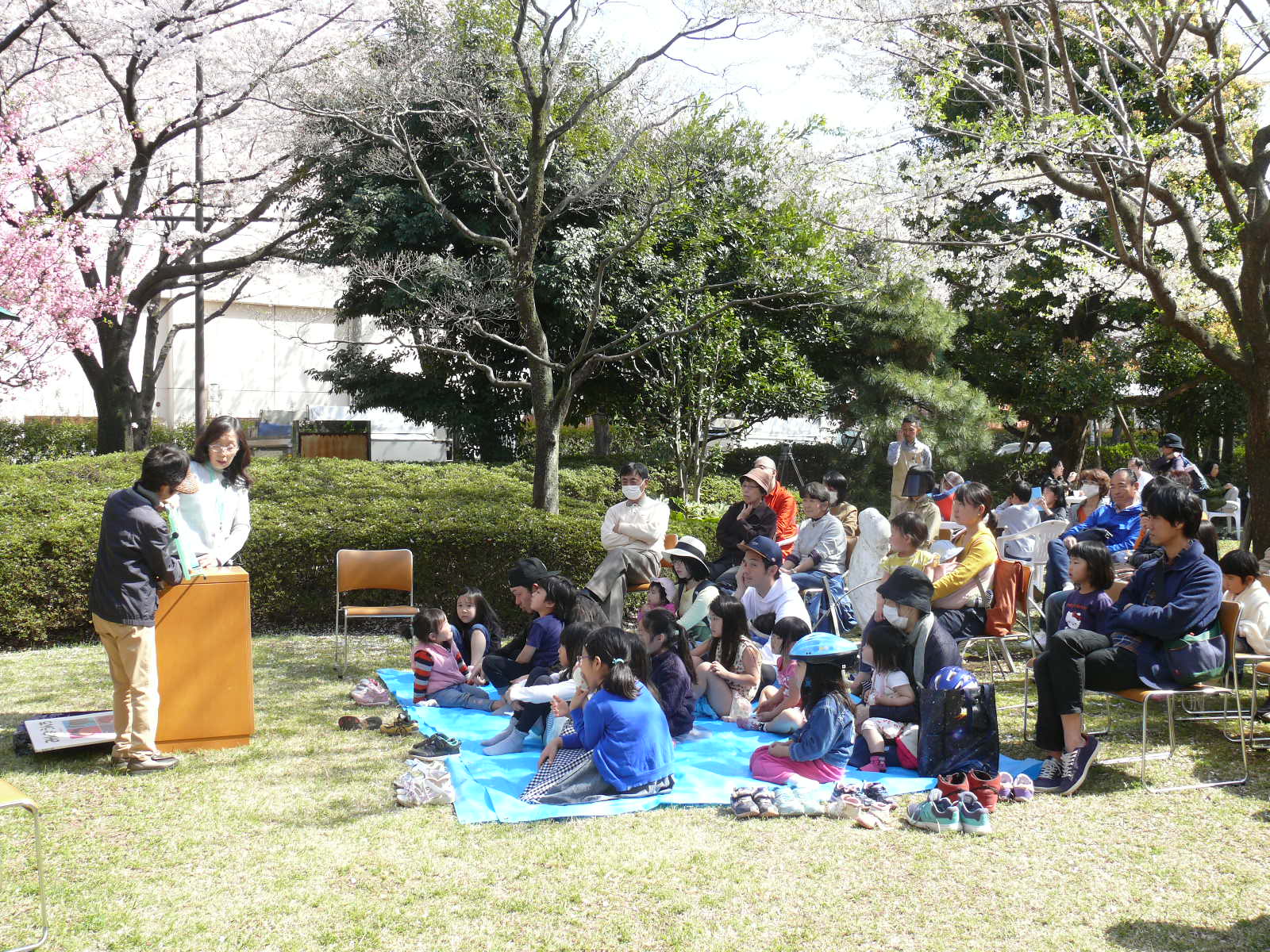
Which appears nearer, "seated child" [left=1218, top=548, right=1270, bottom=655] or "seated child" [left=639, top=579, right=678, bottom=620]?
"seated child" [left=1218, top=548, right=1270, bottom=655]

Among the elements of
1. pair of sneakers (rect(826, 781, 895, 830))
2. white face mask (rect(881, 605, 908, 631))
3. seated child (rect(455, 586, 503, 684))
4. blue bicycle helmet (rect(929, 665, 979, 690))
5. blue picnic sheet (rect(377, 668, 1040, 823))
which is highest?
white face mask (rect(881, 605, 908, 631))

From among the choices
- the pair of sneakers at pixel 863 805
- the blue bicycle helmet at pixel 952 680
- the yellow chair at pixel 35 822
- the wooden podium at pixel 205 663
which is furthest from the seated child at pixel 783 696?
the yellow chair at pixel 35 822

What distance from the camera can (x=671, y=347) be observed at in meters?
14.4

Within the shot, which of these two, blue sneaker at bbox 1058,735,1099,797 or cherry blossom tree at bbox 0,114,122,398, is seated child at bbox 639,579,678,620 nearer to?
blue sneaker at bbox 1058,735,1099,797

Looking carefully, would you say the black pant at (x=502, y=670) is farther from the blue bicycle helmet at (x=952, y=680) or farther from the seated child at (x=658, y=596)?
the blue bicycle helmet at (x=952, y=680)

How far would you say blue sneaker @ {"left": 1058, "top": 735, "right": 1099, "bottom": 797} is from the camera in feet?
15.4

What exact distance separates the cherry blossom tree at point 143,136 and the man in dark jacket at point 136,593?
719 centimetres

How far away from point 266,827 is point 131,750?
3.86 feet

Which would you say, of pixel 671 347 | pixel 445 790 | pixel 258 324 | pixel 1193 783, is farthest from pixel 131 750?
pixel 258 324

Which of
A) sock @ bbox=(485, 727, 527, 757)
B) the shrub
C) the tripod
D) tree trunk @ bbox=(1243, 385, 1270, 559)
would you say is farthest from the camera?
the tripod

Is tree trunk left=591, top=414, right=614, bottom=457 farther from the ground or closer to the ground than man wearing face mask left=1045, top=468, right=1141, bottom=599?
farther from the ground

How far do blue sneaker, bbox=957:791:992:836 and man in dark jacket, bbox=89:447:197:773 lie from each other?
3.72 meters

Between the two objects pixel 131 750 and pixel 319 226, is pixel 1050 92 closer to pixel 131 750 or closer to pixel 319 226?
pixel 131 750

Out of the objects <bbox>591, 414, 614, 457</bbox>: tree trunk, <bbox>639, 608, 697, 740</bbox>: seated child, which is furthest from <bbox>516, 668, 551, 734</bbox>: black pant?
A: <bbox>591, 414, 614, 457</bbox>: tree trunk
